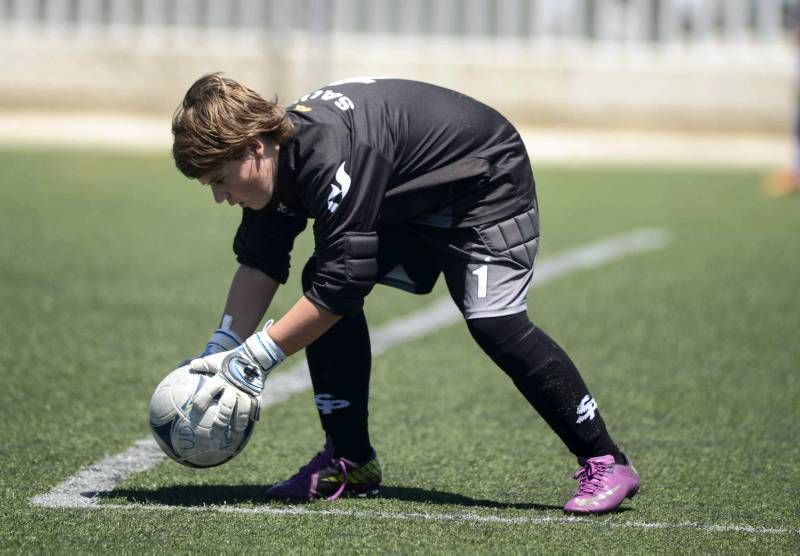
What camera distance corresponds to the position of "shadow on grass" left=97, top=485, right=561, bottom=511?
4.19m

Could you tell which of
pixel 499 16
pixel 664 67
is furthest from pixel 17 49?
pixel 664 67

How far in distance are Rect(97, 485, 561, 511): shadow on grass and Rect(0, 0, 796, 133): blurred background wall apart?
12871mm

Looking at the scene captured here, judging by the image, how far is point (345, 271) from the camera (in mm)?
3709

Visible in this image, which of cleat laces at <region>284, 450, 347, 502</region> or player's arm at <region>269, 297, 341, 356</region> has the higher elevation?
player's arm at <region>269, 297, 341, 356</region>

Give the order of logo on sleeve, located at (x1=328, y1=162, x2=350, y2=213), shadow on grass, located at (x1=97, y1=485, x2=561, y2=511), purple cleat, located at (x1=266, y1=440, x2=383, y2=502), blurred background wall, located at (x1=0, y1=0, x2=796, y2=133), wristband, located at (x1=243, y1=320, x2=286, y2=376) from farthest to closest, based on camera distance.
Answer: blurred background wall, located at (x1=0, y1=0, x2=796, y2=133)
purple cleat, located at (x1=266, y1=440, x2=383, y2=502)
shadow on grass, located at (x1=97, y1=485, x2=561, y2=511)
wristband, located at (x1=243, y1=320, x2=286, y2=376)
logo on sleeve, located at (x1=328, y1=162, x2=350, y2=213)

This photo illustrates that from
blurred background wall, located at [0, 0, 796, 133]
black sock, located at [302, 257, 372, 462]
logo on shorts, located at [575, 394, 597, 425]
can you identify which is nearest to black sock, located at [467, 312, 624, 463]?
logo on shorts, located at [575, 394, 597, 425]

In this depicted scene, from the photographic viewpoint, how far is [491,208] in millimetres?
4051

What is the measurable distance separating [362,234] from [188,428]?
800 mm

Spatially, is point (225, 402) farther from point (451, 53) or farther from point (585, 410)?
point (451, 53)

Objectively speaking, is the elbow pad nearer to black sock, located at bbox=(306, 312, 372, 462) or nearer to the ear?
the ear

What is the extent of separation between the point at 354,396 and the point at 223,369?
550 millimetres

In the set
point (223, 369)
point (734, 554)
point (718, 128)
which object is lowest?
point (718, 128)

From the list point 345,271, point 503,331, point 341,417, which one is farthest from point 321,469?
point 345,271

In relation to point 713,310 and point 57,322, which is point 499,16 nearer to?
point 713,310
